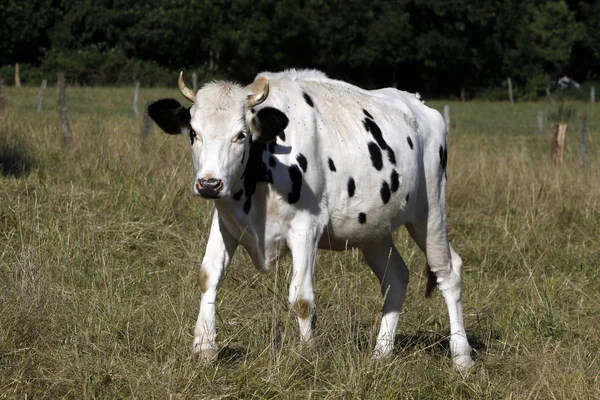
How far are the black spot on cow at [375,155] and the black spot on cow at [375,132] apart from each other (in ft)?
0.18

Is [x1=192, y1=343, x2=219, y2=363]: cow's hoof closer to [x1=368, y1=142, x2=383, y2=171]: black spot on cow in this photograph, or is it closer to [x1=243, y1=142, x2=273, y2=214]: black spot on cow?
[x1=243, y1=142, x2=273, y2=214]: black spot on cow

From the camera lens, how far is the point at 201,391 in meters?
5.09

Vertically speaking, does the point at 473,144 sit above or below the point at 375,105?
below

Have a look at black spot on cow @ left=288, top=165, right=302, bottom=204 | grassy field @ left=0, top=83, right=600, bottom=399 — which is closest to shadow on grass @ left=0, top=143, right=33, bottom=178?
grassy field @ left=0, top=83, right=600, bottom=399

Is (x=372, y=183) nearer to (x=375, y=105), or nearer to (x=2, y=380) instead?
(x=375, y=105)

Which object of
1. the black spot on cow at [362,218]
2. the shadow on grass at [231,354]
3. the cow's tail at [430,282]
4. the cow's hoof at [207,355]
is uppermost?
the black spot on cow at [362,218]

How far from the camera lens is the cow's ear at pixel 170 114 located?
6.15 m

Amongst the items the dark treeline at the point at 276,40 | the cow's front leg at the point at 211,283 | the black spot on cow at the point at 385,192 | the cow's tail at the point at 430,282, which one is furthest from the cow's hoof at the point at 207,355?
the dark treeline at the point at 276,40

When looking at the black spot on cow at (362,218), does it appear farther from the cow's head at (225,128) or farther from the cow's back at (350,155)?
the cow's head at (225,128)

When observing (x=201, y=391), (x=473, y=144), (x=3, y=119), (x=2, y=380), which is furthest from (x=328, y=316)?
(x=473, y=144)

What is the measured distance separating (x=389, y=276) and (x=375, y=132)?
124 centimetres

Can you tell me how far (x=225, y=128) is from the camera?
5691 millimetres

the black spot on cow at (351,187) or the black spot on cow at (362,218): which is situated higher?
the black spot on cow at (351,187)

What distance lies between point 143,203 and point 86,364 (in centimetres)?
463
